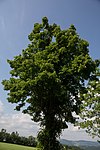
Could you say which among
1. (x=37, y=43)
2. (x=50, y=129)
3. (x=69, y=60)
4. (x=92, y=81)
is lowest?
(x=50, y=129)

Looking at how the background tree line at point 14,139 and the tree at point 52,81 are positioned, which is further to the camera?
the background tree line at point 14,139

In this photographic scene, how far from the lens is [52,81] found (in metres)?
24.1

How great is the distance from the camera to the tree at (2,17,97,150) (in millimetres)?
24938

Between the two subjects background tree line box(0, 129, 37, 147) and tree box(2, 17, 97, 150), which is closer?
tree box(2, 17, 97, 150)

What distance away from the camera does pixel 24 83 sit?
24.9 metres

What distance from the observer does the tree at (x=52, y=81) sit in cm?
2494

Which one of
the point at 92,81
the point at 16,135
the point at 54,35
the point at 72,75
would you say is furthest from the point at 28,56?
the point at 16,135

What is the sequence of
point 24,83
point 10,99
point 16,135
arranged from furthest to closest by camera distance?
point 16,135, point 10,99, point 24,83

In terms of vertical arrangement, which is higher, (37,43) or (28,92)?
(37,43)

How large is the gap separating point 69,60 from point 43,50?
2995mm

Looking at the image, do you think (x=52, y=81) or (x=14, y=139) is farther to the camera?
(x=14, y=139)

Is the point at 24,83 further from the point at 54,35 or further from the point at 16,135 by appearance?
the point at 16,135

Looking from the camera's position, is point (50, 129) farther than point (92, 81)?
No

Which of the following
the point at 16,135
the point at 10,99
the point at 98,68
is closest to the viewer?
the point at 10,99
